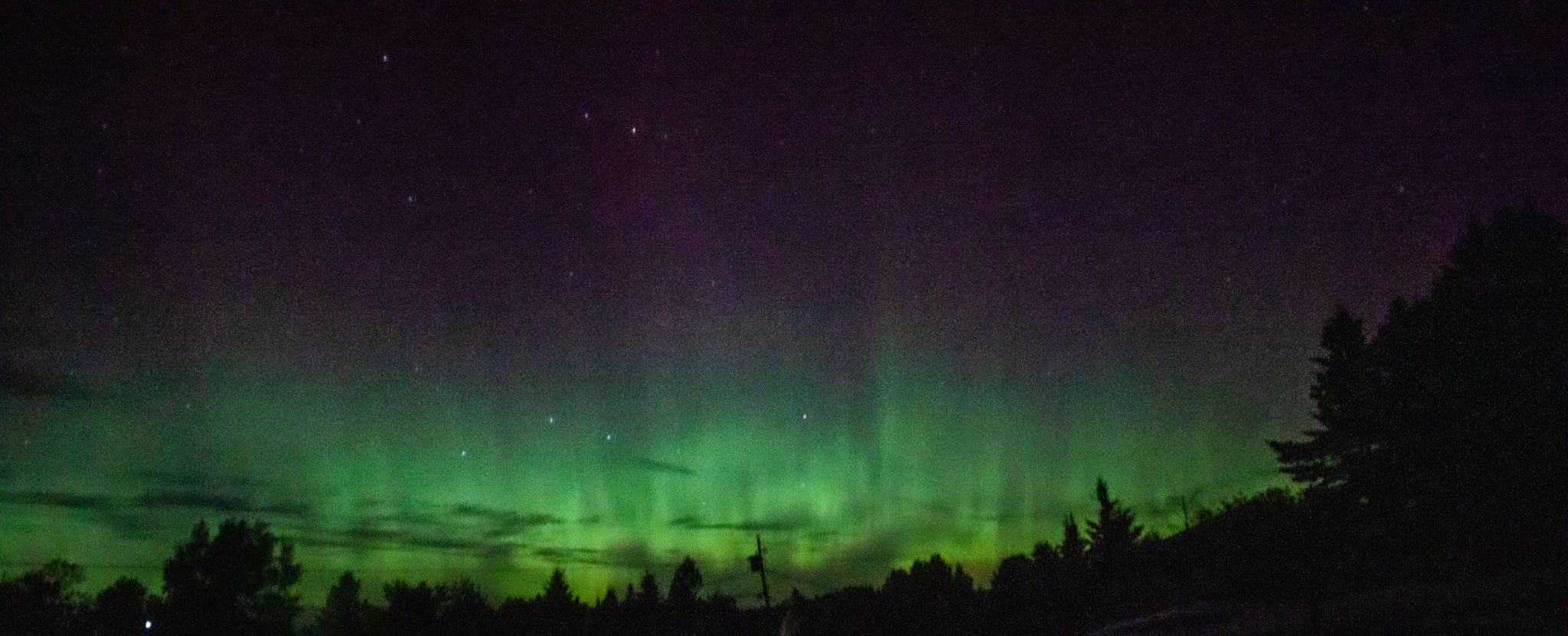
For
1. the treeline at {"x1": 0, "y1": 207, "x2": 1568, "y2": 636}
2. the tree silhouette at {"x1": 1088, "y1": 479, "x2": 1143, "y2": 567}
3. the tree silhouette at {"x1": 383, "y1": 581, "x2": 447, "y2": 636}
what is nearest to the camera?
the treeline at {"x1": 0, "y1": 207, "x2": 1568, "y2": 636}

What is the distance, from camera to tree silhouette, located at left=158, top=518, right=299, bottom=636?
2576 inches

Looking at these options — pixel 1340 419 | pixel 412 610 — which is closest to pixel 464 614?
pixel 412 610

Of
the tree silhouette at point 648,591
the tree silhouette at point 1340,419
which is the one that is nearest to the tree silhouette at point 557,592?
the tree silhouette at point 648,591

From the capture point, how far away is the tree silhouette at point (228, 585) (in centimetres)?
6544

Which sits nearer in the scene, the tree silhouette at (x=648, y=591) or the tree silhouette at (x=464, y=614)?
the tree silhouette at (x=464, y=614)

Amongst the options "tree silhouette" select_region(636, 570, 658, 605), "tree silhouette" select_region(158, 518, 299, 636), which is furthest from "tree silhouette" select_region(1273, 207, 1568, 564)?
"tree silhouette" select_region(636, 570, 658, 605)

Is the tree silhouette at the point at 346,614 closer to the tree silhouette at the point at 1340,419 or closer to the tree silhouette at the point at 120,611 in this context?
the tree silhouette at the point at 120,611

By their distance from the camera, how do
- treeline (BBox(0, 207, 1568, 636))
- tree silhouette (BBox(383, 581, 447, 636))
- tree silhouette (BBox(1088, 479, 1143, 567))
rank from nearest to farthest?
treeline (BBox(0, 207, 1568, 636)), tree silhouette (BBox(383, 581, 447, 636)), tree silhouette (BBox(1088, 479, 1143, 567))

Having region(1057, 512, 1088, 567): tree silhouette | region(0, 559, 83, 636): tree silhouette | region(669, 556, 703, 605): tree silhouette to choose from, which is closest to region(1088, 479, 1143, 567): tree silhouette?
region(1057, 512, 1088, 567): tree silhouette

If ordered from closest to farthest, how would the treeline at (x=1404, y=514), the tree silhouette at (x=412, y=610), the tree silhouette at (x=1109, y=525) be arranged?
the treeline at (x=1404, y=514) < the tree silhouette at (x=412, y=610) < the tree silhouette at (x=1109, y=525)

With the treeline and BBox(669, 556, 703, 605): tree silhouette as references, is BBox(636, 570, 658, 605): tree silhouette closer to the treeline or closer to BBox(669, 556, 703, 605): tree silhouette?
BBox(669, 556, 703, 605): tree silhouette

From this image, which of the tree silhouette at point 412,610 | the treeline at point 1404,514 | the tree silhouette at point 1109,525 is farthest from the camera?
the tree silhouette at point 1109,525

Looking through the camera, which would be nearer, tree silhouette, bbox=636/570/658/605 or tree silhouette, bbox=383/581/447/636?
tree silhouette, bbox=383/581/447/636

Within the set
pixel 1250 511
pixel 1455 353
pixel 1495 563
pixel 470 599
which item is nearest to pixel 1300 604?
pixel 1495 563
